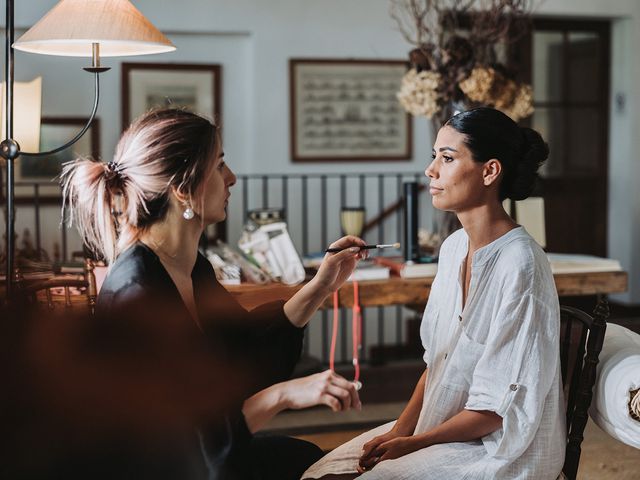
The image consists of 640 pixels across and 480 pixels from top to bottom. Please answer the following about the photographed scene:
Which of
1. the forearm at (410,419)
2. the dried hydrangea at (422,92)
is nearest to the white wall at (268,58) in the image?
the dried hydrangea at (422,92)

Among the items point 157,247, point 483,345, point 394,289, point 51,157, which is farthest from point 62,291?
point 51,157

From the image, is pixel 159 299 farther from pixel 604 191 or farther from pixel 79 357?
pixel 604 191

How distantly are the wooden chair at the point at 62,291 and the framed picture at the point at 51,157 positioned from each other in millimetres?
4015

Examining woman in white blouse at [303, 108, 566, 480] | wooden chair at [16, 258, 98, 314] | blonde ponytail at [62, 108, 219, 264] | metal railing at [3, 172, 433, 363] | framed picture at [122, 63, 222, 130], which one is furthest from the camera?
metal railing at [3, 172, 433, 363]

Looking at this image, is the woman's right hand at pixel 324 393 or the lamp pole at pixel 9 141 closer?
the woman's right hand at pixel 324 393

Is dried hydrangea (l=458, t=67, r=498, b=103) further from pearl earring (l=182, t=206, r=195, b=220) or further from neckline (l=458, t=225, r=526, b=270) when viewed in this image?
pearl earring (l=182, t=206, r=195, b=220)

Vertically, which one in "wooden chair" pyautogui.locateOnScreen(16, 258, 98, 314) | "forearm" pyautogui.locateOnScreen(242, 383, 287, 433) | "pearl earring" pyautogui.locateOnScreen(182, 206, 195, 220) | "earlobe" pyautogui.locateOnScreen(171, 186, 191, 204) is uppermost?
"earlobe" pyautogui.locateOnScreen(171, 186, 191, 204)

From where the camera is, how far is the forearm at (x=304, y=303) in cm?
204

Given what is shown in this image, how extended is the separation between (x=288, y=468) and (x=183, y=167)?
29.7 inches

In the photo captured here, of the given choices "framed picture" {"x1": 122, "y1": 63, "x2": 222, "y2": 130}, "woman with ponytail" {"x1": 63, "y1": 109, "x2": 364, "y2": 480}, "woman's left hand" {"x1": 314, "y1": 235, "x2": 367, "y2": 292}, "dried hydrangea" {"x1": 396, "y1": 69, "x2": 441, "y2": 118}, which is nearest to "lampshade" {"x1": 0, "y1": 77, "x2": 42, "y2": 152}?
"woman with ponytail" {"x1": 63, "y1": 109, "x2": 364, "y2": 480}

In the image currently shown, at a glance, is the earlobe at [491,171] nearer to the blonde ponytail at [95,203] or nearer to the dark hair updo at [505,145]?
the dark hair updo at [505,145]

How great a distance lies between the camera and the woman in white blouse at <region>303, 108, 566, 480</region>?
191 centimetres

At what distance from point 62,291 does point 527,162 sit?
1346 millimetres

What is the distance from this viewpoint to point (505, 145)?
211 cm
